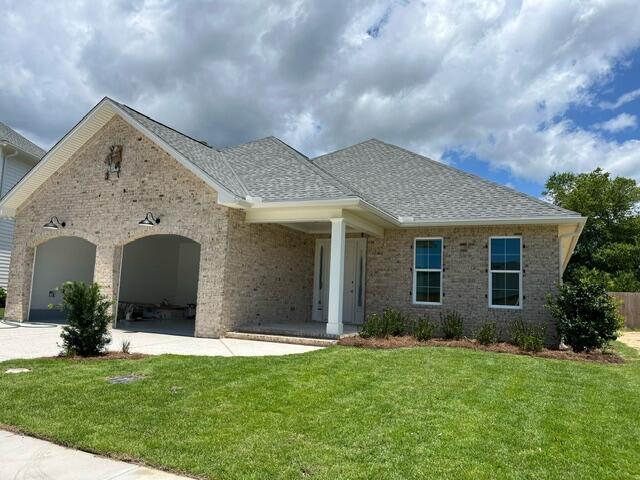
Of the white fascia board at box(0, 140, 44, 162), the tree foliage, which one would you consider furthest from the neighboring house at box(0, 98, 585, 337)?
the tree foliage

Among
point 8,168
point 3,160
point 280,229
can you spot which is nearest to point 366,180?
point 280,229

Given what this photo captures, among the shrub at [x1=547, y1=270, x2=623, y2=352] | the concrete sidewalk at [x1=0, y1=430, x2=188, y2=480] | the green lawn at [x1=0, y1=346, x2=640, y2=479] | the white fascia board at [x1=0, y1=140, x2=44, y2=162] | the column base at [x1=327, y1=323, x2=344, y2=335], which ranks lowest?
the concrete sidewalk at [x1=0, y1=430, x2=188, y2=480]

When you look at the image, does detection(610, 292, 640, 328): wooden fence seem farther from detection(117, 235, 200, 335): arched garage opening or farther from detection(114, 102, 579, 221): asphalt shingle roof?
detection(117, 235, 200, 335): arched garage opening

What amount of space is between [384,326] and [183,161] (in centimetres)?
670

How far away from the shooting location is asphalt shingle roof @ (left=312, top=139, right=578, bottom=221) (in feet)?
41.7

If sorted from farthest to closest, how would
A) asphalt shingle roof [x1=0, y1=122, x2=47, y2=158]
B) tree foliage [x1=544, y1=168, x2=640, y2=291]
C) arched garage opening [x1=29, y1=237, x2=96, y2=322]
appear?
tree foliage [x1=544, y1=168, x2=640, y2=291], asphalt shingle roof [x1=0, y1=122, x2=47, y2=158], arched garage opening [x1=29, y1=237, x2=96, y2=322]

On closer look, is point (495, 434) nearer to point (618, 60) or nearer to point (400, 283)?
point (400, 283)

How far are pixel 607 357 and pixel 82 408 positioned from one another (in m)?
10.00

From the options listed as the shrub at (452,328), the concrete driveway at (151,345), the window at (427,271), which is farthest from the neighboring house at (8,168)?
the shrub at (452,328)

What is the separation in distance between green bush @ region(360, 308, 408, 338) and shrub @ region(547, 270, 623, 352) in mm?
3611

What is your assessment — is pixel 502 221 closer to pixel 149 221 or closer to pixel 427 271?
pixel 427 271

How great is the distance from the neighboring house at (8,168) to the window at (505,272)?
786 inches

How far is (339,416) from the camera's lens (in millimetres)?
5270

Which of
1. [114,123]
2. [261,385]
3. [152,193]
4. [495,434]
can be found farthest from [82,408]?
[114,123]
